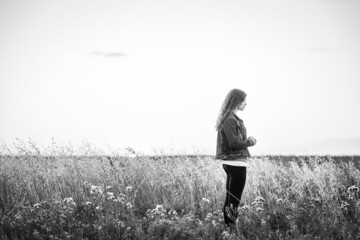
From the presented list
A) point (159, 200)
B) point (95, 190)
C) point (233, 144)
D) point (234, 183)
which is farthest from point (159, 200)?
point (233, 144)

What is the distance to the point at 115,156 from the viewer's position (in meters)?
8.40

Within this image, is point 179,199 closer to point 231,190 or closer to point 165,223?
point 165,223

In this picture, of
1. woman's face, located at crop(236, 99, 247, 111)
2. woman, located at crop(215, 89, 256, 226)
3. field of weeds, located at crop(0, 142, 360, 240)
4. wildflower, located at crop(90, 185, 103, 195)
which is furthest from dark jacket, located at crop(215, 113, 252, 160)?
wildflower, located at crop(90, 185, 103, 195)

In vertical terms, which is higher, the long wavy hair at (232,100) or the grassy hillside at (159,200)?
the long wavy hair at (232,100)

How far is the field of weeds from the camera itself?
488cm

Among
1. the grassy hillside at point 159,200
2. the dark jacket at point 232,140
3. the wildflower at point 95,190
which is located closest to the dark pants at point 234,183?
the dark jacket at point 232,140

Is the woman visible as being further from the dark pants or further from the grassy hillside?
the grassy hillside

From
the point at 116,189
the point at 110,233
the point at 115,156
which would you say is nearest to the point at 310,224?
the point at 110,233

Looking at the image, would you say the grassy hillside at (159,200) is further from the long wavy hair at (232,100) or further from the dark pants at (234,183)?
the long wavy hair at (232,100)

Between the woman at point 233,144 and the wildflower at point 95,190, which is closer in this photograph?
the woman at point 233,144

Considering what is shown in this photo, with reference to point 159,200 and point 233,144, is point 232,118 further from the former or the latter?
point 159,200

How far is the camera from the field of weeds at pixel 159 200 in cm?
488

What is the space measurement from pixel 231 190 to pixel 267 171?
342 centimetres

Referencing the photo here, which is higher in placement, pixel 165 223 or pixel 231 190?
pixel 231 190
